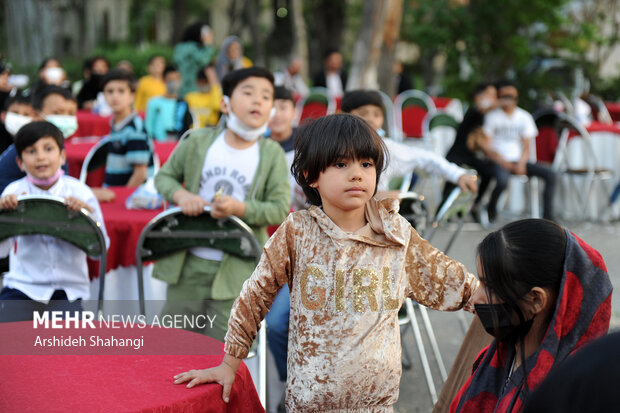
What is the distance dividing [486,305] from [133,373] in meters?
0.93

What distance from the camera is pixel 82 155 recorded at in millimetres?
6027

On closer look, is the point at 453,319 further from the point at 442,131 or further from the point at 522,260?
the point at 442,131

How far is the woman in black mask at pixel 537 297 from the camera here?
1.76 metres

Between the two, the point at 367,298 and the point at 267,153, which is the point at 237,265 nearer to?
the point at 267,153

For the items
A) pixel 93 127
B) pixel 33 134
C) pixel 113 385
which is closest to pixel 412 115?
pixel 93 127

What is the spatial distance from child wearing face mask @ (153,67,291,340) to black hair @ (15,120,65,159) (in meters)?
0.65

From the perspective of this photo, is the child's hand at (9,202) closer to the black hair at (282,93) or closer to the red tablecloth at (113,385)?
the red tablecloth at (113,385)

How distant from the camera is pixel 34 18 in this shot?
20781 mm

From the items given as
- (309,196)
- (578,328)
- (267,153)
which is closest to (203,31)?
(267,153)

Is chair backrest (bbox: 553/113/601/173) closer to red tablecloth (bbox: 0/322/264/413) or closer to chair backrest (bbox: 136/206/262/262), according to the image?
chair backrest (bbox: 136/206/262/262)

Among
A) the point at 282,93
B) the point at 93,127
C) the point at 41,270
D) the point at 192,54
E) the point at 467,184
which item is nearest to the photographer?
the point at 41,270

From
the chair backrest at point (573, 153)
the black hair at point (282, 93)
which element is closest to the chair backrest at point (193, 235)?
the black hair at point (282, 93)

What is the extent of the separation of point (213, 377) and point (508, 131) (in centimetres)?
706

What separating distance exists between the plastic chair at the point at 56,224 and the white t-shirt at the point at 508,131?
19.7 feet
